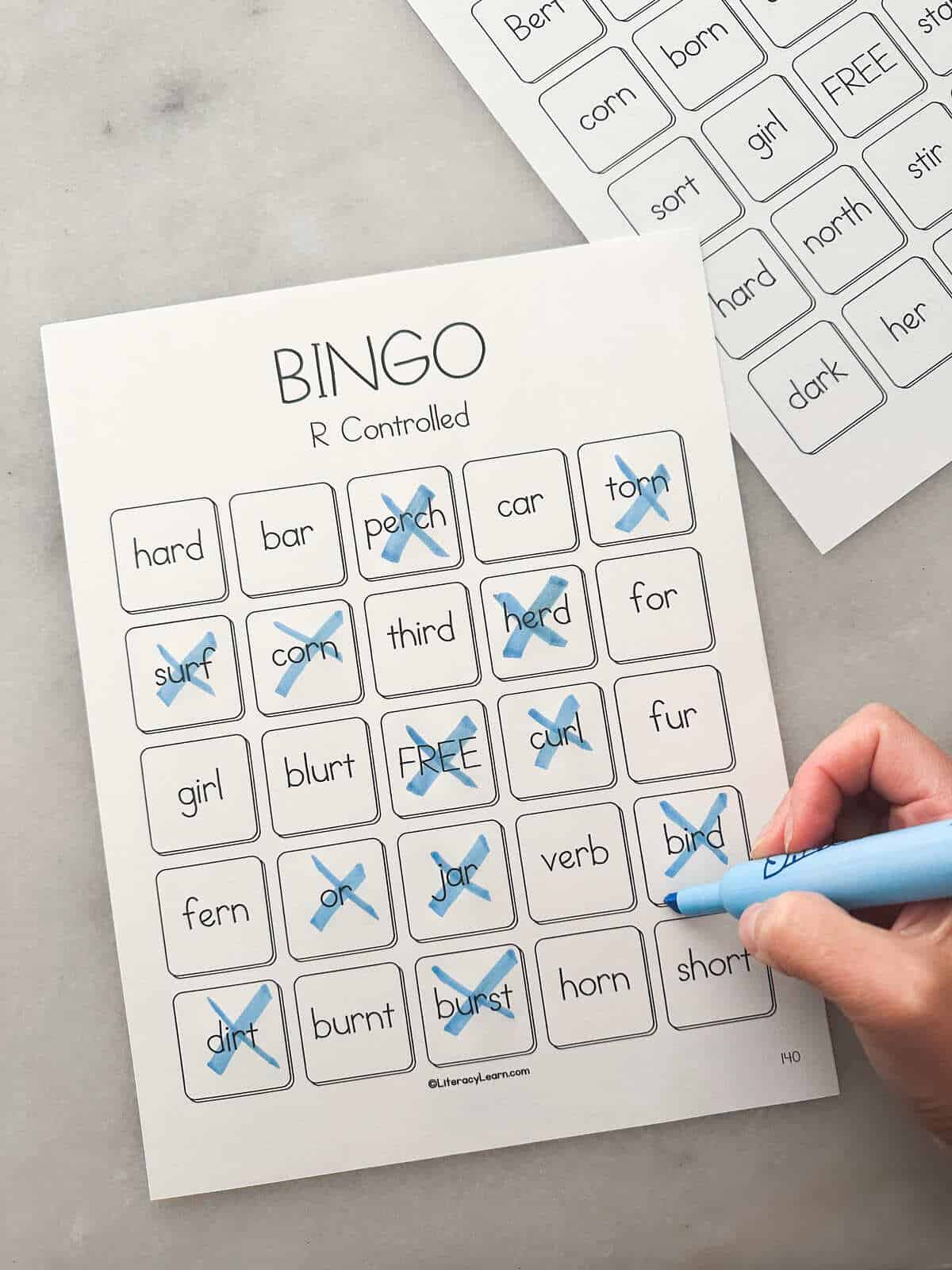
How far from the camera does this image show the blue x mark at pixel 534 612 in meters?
0.54

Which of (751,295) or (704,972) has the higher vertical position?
(751,295)

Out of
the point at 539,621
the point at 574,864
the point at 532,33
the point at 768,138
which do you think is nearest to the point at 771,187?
the point at 768,138

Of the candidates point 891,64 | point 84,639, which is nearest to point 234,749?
point 84,639

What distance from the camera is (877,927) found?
478 millimetres

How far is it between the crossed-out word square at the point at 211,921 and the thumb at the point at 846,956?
0.23m

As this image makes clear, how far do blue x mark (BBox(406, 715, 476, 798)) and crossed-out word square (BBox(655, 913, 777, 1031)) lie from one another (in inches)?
4.7

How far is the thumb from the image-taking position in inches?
18.0

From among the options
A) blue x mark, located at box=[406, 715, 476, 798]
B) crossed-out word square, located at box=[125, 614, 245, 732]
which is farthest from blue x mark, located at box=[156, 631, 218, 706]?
blue x mark, located at box=[406, 715, 476, 798]

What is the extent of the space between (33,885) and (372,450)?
0.26 meters

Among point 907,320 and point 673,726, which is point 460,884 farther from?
point 907,320

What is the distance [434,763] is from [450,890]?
2.4 inches

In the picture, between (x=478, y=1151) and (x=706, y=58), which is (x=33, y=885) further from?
(x=706, y=58)

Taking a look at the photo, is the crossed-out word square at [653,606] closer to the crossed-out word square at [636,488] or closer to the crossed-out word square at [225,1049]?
the crossed-out word square at [636,488]

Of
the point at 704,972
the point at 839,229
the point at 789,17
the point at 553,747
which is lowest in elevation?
the point at 704,972
